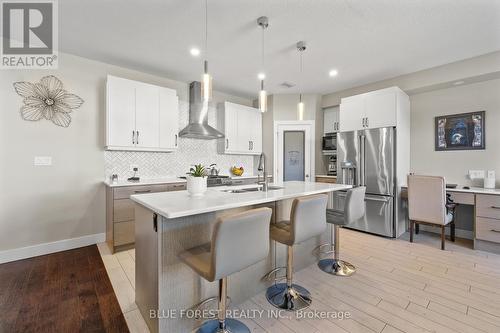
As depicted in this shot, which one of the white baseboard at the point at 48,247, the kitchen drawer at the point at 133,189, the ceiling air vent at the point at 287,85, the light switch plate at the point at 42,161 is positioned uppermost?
the ceiling air vent at the point at 287,85

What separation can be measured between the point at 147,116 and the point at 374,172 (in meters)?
3.87

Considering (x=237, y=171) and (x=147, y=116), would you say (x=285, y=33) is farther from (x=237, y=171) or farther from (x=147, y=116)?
(x=237, y=171)

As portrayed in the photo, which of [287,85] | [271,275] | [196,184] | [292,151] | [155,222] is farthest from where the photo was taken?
[292,151]

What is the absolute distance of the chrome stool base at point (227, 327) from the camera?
5.17 feet

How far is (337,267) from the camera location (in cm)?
251

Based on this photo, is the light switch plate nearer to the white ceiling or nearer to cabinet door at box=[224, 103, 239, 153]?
the white ceiling

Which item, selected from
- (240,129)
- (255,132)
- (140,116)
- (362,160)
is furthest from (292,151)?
(140,116)

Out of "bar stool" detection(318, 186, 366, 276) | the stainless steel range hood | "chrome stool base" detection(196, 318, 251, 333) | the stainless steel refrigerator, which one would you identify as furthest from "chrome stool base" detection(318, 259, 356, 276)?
the stainless steel range hood

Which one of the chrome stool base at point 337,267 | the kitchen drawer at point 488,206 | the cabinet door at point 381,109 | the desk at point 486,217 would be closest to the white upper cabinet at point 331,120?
the cabinet door at point 381,109

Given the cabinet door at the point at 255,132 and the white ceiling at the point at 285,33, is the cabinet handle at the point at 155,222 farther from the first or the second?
the cabinet door at the point at 255,132

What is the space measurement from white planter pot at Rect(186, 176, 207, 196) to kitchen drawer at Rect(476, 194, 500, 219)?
3760 millimetres

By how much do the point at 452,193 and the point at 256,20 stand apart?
12.1ft

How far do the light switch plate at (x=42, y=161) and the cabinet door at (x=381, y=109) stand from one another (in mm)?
4930

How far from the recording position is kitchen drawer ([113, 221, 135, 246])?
9.73 feet
